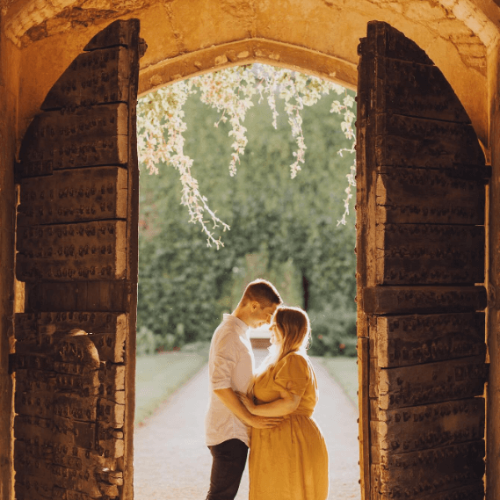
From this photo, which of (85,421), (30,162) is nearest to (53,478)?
(85,421)

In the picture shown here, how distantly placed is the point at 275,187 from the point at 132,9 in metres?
12.3

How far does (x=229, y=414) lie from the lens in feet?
10.6

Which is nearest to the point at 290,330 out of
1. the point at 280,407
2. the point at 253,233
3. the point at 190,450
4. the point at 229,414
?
the point at 280,407

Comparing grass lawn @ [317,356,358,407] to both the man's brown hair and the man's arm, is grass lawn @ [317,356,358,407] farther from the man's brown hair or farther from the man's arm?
the man's arm

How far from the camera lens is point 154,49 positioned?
12.7 feet

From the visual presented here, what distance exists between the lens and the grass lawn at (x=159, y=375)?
9711mm

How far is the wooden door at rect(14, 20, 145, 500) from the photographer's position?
10.2ft

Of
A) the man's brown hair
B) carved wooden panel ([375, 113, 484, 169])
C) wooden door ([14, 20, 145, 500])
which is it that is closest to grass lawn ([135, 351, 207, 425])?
wooden door ([14, 20, 145, 500])

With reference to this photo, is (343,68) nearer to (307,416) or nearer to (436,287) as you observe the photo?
(436,287)

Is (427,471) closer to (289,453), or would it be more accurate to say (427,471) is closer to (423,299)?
(289,453)

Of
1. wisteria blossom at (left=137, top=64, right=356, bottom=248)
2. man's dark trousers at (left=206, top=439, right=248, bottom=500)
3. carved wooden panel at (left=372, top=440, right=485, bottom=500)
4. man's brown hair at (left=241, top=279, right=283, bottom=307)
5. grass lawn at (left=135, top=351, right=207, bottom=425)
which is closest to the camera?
carved wooden panel at (left=372, top=440, right=485, bottom=500)

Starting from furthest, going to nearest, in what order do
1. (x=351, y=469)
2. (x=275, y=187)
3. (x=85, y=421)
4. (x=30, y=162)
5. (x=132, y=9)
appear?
(x=275, y=187), (x=351, y=469), (x=132, y=9), (x=30, y=162), (x=85, y=421)

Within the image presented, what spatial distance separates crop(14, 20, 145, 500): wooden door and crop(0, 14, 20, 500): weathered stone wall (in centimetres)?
5

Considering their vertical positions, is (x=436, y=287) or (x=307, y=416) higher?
(x=436, y=287)
